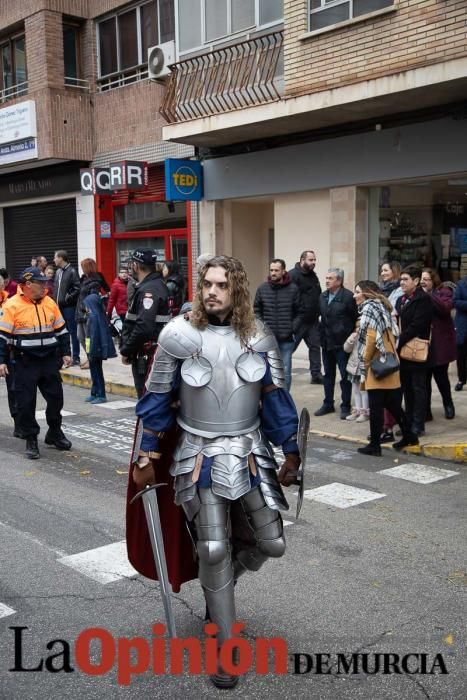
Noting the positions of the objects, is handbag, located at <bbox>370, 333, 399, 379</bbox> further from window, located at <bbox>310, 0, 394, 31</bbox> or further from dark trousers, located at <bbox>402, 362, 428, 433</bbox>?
window, located at <bbox>310, 0, 394, 31</bbox>

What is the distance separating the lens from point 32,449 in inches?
311

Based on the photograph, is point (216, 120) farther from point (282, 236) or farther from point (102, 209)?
point (102, 209)

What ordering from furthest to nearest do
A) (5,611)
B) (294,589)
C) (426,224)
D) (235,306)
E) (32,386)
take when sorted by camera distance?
1. (426,224)
2. (32,386)
3. (294,589)
4. (5,611)
5. (235,306)

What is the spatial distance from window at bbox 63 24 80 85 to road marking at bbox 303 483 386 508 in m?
14.4

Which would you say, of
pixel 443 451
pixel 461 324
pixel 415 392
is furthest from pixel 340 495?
pixel 461 324

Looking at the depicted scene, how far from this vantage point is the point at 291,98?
38.5 feet

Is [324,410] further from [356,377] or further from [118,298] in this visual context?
[118,298]

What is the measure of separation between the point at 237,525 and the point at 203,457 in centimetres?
48

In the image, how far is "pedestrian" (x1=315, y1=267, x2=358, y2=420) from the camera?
9156mm

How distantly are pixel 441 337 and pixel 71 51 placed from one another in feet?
43.4

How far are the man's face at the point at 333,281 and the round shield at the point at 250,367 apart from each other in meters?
5.55

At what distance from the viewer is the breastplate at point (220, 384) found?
370cm

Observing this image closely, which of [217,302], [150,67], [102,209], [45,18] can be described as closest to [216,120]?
[150,67]

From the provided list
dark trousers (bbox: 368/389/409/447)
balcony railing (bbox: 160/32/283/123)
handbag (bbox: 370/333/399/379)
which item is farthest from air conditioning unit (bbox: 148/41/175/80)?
dark trousers (bbox: 368/389/409/447)
